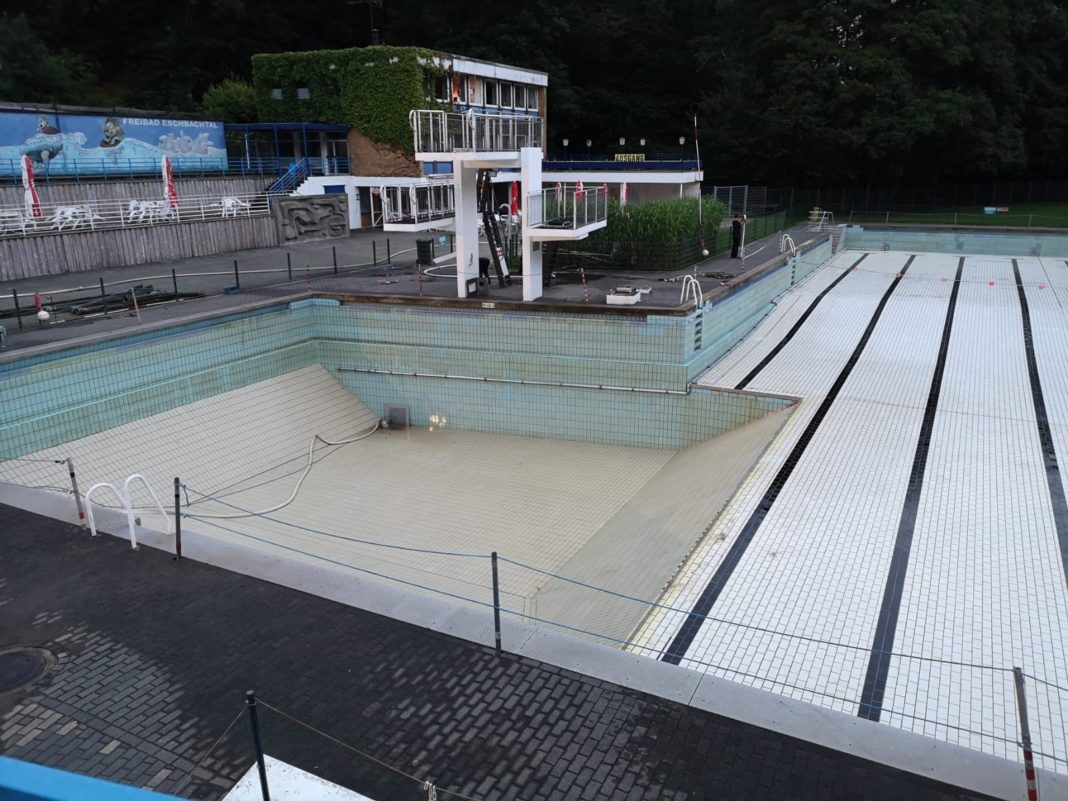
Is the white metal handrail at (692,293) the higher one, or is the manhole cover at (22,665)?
the white metal handrail at (692,293)

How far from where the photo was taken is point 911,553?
761 cm

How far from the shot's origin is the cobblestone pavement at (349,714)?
448cm

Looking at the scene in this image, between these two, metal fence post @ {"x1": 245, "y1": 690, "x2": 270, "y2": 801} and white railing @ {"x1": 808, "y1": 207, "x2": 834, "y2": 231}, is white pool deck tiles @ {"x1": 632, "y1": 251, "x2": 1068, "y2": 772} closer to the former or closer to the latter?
metal fence post @ {"x1": 245, "y1": 690, "x2": 270, "y2": 801}

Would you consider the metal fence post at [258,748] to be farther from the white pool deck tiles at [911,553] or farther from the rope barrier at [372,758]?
the white pool deck tiles at [911,553]

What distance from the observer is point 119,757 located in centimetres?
469

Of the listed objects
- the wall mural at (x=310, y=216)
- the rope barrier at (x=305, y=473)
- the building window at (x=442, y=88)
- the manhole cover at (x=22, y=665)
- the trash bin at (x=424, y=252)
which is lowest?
the rope barrier at (x=305, y=473)

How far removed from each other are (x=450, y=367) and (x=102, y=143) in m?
16.4

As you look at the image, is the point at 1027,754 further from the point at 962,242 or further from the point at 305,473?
the point at 962,242

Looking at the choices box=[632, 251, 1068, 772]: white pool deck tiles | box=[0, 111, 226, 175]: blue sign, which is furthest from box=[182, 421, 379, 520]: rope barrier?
box=[0, 111, 226, 175]: blue sign

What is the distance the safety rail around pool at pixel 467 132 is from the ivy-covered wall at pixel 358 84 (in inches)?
670

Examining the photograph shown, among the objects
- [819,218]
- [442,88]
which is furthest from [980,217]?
[442,88]

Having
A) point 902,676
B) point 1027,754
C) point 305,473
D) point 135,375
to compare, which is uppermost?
point 135,375

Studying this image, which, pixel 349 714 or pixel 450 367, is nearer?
pixel 349 714

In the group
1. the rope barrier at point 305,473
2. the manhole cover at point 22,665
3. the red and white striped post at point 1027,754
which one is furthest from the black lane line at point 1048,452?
the rope barrier at point 305,473
